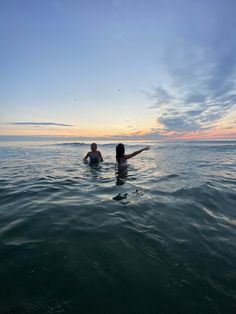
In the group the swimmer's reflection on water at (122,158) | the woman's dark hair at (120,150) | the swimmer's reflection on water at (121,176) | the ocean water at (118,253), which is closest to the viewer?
the ocean water at (118,253)

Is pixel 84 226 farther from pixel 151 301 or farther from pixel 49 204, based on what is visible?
pixel 151 301

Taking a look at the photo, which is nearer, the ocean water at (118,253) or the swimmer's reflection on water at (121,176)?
the ocean water at (118,253)

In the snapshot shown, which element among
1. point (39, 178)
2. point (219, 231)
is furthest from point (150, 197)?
point (39, 178)

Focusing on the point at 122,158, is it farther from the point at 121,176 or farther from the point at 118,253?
the point at 118,253

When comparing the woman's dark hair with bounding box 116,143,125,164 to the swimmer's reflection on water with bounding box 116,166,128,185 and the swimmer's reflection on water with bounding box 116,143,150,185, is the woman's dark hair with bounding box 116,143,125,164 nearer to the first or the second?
the swimmer's reflection on water with bounding box 116,143,150,185

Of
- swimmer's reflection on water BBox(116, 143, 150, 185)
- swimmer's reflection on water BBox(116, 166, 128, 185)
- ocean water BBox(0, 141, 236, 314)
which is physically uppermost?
swimmer's reflection on water BBox(116, 143, 150, 185)

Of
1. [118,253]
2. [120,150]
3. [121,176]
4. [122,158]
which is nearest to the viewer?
[118,253]

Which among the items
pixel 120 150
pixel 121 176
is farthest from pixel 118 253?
pixel 120 150

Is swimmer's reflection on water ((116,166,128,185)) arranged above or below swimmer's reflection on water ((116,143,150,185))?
below

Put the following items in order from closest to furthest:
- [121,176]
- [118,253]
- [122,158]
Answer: [118,253], [121,176], [122,158]

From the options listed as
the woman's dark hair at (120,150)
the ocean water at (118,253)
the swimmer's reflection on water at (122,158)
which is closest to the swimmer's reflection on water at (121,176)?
the swimmer's reflection on water at (122,158)

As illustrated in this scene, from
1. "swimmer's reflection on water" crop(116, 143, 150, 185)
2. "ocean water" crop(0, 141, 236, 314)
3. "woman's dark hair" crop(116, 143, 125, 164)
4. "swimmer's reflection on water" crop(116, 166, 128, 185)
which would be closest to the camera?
"ocean water" crop(0, 141, 236, 314)

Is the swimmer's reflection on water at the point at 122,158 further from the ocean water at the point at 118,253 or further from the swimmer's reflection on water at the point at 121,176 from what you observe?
the ocean water at the point at 118,253

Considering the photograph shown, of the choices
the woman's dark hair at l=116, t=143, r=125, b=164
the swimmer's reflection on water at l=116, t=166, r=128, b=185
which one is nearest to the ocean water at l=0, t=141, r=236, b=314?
the swimmer's reflection on water at l=116, t=166, r=128, b=185
